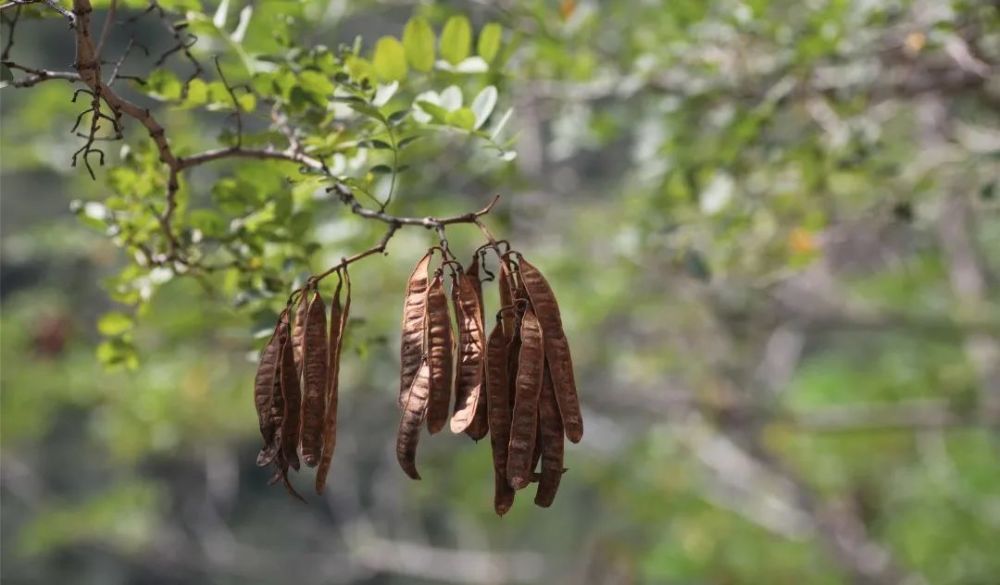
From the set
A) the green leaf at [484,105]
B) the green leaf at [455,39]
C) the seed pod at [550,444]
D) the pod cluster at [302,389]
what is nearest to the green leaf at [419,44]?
the green leaf at [455,39]

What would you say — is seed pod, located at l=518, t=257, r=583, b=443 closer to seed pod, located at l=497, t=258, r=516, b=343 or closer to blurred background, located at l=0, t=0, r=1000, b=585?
seed pod, located at l=497, t=258, r=516, b=343

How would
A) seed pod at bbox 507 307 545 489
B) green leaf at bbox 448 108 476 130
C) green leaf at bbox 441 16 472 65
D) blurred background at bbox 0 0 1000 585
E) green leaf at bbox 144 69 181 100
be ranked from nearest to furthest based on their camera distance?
1. seed pod at bbox 507 307 545 489
2. green leaf at bbox 448 108 476 130
3. green leaf at bbox 144 69 181 100
4. green leaf at bbox 441 16 472 65
5. blurred background at bbox 0 0 1000 585

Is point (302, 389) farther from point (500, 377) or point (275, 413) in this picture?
point (500, 377)

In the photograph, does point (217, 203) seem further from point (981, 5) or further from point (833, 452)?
point (833, 452)

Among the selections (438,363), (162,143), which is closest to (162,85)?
(162,143)

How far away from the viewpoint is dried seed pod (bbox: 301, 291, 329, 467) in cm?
88

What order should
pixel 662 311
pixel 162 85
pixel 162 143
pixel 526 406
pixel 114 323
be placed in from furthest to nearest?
pixel 662 311 → pixel 114 323 → pixel 162 85 → pixel 162 143 → pixel 526 406

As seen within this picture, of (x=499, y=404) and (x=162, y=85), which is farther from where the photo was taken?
(x=162, y=85)

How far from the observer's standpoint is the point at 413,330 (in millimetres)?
871

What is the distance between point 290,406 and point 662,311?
3582 millimetres

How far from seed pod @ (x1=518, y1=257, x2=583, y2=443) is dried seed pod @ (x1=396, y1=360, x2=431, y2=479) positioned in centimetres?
10

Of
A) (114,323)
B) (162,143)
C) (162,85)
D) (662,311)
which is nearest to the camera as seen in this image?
(162,143)

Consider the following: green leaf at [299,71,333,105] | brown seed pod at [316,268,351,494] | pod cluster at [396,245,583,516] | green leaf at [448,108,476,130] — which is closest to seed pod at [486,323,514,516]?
pod cluster at [396,245,583,516]

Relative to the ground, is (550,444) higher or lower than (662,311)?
higher
